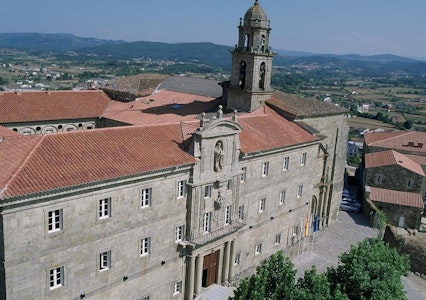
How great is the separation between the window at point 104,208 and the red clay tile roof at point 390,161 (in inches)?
1840

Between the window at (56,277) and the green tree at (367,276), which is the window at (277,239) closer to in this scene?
the green tree at (367,276)

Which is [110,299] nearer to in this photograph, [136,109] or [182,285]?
[182,285]

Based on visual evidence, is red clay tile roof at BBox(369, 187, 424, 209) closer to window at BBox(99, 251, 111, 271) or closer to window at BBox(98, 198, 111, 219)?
window at BBox(99, 251, 111, 271)

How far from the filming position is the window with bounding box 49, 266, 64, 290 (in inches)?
1000

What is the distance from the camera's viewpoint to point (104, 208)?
2723cm

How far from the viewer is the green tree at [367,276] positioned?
27781mm

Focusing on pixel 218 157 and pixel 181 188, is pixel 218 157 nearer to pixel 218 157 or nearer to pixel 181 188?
pixel 218 157

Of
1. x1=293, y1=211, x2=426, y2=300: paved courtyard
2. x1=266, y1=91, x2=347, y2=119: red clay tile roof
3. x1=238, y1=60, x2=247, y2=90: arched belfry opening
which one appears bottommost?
x1=293, y1=211, x2=426, y2=300: paved courtyard

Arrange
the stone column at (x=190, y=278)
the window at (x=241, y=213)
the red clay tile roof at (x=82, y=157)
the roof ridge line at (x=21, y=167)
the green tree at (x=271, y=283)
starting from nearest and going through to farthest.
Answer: the roof ridge line at (x=21, y=167) < the red clay tile roof at (x=82, y=157) < the green tree at (x=271, y=283) < the stone column at (x=190, y=278) < the window at (x=241, y=213)

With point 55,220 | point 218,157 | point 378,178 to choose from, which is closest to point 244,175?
point 218,157

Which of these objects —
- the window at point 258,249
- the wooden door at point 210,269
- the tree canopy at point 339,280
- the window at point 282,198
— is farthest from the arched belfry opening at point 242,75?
the tree canopy at point 339,280

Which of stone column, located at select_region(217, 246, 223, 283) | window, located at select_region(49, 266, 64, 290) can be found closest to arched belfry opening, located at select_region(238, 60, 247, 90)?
stone column, located at select_region(217, 246, 223, 283)

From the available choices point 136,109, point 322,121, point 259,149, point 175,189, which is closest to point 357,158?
point 322,121

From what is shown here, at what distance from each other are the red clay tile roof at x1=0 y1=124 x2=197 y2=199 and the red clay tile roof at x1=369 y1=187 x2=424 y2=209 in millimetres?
35433
